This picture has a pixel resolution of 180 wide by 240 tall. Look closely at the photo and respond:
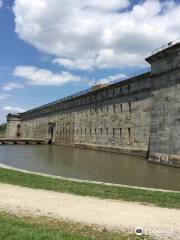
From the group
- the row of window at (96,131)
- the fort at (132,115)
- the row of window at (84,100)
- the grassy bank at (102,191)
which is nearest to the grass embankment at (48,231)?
the grassy bank at (102,191)

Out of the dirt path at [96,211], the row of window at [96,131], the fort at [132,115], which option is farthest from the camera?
the row of window at [96,131]

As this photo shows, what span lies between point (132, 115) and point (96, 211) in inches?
1114

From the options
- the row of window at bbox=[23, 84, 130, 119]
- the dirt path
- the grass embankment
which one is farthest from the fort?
the grass embankment

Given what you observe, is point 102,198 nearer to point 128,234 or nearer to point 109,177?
point 128,234

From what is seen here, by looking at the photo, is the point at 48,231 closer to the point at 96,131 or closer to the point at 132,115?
the point at 132,115

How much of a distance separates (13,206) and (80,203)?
5.46 feet

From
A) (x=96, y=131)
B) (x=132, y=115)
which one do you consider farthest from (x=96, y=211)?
(x=96, y=131)

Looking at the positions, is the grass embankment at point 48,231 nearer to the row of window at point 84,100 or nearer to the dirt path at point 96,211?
the dirt path at point 96,211

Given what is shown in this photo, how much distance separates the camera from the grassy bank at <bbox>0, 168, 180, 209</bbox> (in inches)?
417

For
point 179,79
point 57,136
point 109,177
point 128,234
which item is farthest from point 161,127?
point 57,136

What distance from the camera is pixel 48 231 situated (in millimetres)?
6895

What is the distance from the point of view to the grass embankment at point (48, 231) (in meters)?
6.39

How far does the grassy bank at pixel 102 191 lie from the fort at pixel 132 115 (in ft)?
40.6

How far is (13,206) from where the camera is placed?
9219mm
